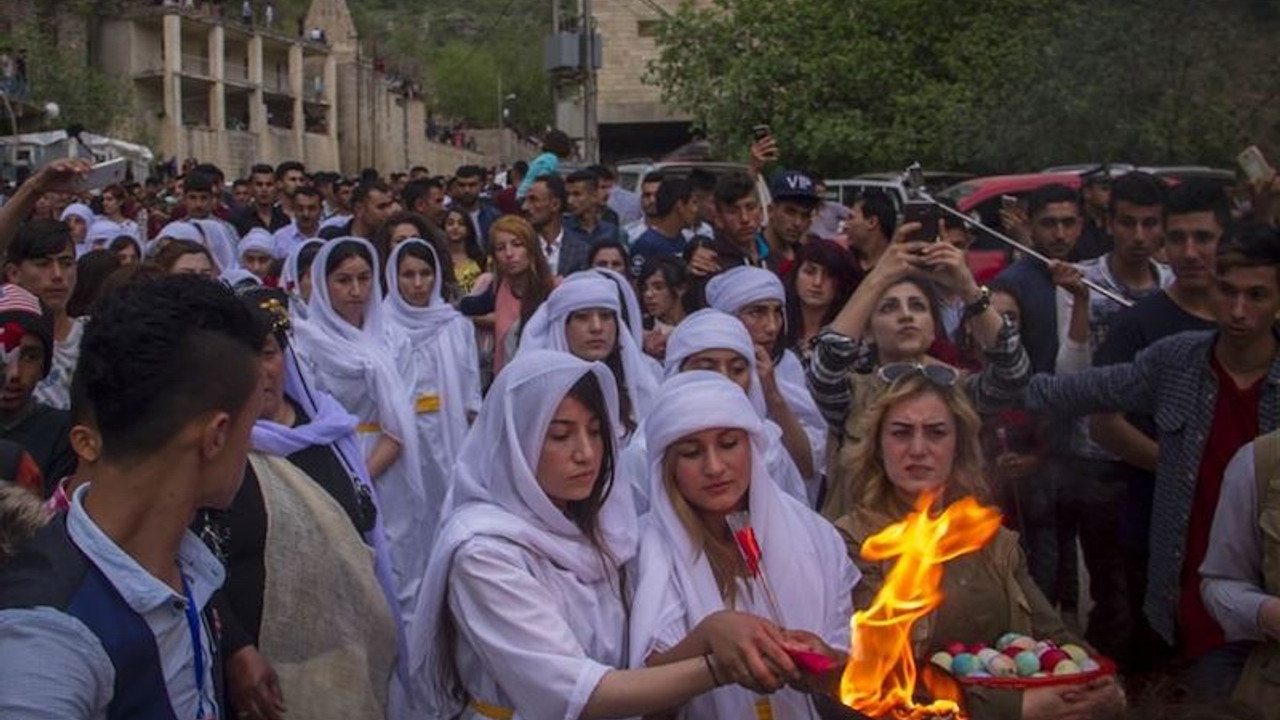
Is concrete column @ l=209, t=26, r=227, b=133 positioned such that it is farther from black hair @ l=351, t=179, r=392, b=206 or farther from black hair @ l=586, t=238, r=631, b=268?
black hair @ l=586, t=238, r=631, b=268

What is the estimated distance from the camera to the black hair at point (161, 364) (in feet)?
8.55

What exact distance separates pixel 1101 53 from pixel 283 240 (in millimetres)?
9754

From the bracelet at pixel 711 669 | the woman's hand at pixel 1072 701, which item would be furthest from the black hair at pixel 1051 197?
the bracelet at pixel 711 669

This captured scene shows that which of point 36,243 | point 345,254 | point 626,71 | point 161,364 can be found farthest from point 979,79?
point 626,71

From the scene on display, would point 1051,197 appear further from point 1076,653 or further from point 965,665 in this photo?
point 965,665

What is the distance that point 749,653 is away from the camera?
3002 millimetres

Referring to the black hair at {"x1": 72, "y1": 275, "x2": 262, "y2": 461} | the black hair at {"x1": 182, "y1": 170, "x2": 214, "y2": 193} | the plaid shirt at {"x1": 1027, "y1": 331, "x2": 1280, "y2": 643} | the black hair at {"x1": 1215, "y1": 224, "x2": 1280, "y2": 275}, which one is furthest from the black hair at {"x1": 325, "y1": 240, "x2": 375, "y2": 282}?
the black hair at {"x1": 182, "y1": 170, "x2": 214, "y2": 193}

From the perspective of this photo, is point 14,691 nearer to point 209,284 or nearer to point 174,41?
point 209,284

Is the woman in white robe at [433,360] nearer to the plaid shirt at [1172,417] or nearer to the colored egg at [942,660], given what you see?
the plaid shirt at [1172,417]

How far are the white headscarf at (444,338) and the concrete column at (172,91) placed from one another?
4603 centimetres

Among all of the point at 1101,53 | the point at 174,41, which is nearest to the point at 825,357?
the point at 1101,53

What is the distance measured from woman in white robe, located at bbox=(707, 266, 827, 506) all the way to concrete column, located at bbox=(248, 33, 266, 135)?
56.3 m

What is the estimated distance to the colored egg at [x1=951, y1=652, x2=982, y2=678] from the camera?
338cm

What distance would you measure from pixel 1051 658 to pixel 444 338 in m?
4.68
